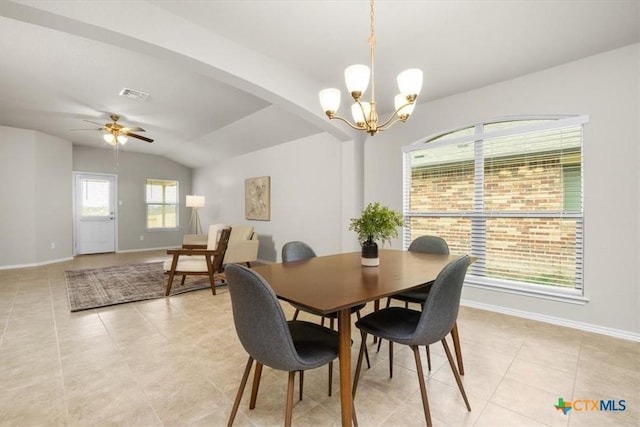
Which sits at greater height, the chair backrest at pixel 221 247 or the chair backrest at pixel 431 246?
the chair backrest at pixel 431 246

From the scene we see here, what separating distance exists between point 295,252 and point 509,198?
2.44 meters

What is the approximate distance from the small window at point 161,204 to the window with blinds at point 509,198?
23.7ft

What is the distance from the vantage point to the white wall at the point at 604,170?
2.53 m

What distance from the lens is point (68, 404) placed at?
1729mm

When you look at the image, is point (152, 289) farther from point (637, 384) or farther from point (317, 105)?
point (637, 384)

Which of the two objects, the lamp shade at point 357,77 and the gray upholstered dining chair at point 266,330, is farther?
the lamp shade at point 357,77

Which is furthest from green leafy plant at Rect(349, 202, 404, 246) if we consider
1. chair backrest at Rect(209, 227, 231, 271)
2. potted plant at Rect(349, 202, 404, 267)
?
chair backrest at Rect(209, 227, 231, 271)

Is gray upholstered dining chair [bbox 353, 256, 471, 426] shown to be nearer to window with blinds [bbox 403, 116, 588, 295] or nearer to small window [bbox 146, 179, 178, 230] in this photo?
window with blinds [bbox 403, 116, 588, 295]

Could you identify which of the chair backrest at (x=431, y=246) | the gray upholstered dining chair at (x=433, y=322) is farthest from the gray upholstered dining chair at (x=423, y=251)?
the gray upholstered dining chair at (x=433, y=322)

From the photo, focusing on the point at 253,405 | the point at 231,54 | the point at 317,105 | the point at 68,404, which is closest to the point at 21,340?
the point at 68,404

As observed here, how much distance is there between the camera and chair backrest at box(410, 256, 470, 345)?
1444 millimetres

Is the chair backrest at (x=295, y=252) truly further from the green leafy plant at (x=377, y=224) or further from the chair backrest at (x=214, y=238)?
the chair backrest at (x=214, y=238)

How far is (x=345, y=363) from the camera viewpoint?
4.30 feet

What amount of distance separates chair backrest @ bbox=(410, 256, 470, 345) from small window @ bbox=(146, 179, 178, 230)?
855cm
